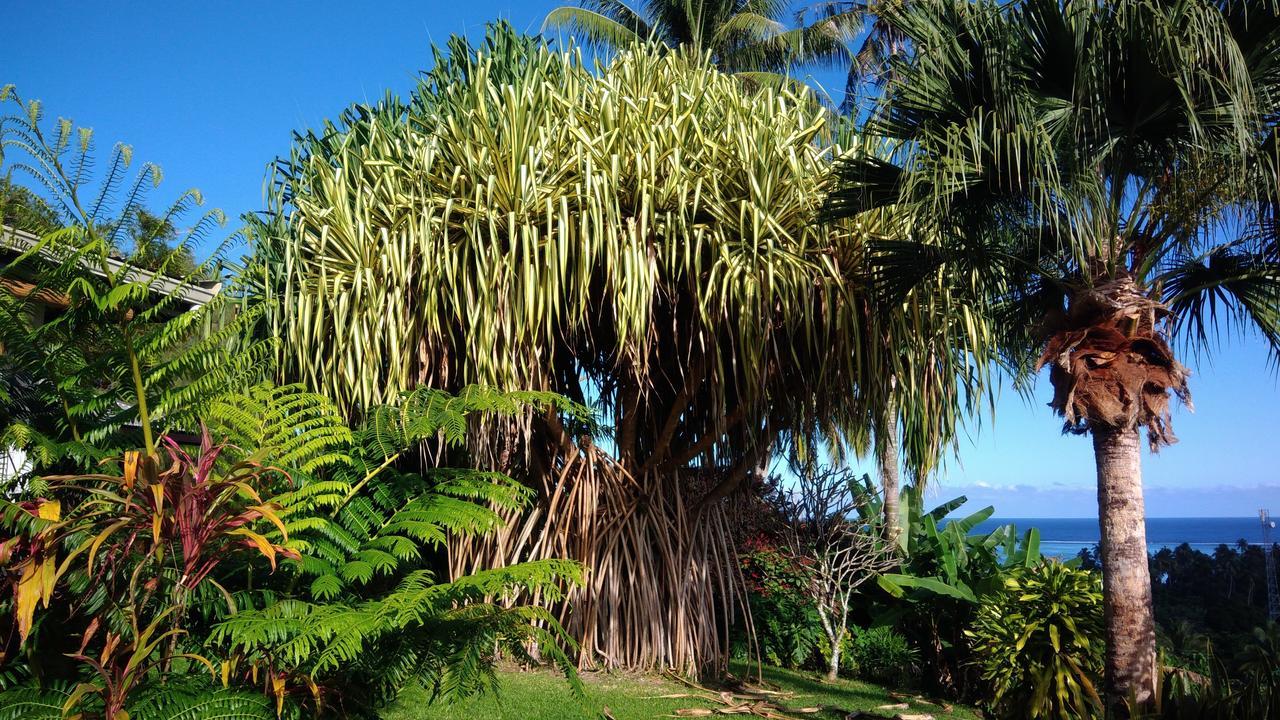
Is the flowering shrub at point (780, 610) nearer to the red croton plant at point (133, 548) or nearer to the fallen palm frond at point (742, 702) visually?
the fallen palm frond at point (742, 702)

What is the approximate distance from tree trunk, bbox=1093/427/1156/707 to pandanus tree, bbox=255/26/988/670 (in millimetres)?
1806

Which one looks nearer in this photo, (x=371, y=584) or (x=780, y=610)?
(x=371, y=584)

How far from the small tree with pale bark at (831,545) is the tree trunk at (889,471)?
1.70ft

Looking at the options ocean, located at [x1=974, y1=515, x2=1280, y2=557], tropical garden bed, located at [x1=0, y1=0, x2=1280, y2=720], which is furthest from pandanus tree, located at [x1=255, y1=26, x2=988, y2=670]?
ocean, located at [x1=974, y1=515, x2=1280, y2=557]

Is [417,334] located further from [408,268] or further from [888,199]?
[888,199]

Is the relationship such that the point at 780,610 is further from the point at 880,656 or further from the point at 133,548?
the point at 133,548

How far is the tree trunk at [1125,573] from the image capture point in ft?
13.8

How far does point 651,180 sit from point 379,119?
2.49 m

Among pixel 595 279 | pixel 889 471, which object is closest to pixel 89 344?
→ pixel 595 279

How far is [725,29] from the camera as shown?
14.3 m

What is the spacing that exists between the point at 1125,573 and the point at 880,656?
357 cm

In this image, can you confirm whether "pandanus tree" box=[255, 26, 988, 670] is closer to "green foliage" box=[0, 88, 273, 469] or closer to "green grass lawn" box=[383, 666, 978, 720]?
"green grass lawn" box=[383, 666, 978, 720]

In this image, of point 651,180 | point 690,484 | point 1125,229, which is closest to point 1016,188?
point 1125,229

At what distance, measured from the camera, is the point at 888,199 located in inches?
205
